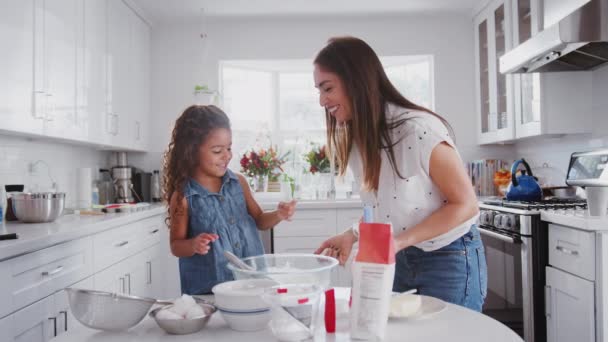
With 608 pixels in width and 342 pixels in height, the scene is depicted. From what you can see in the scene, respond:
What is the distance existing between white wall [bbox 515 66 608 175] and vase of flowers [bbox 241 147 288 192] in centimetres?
188

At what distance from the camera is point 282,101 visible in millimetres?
4445

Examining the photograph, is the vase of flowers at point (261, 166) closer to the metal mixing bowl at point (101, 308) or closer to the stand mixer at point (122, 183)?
the stand mixer at point (122, 183)

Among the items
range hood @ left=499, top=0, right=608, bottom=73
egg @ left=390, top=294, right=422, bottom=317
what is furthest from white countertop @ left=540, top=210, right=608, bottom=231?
egg @ left=390, top=294, right=422, bottom=317

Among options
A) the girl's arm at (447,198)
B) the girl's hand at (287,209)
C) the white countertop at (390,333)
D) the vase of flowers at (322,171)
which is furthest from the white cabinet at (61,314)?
the vase of flowers at (322,171)

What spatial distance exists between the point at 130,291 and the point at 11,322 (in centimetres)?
122

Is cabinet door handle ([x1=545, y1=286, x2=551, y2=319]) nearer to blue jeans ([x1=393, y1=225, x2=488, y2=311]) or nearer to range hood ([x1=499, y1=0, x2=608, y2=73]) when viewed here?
range hood ([x1=499, y1=0, x2=608, y2=73])

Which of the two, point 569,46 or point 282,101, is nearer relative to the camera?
point 569,46

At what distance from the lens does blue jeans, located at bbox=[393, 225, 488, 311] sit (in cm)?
126

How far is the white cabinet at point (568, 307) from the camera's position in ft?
6.73

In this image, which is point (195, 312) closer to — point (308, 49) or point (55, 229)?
point (55, 229)

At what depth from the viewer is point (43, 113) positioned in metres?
2.35

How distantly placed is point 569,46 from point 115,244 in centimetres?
242

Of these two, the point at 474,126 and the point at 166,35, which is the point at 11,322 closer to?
the point at 166,35

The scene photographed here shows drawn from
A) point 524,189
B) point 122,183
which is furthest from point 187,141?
point 122,183
